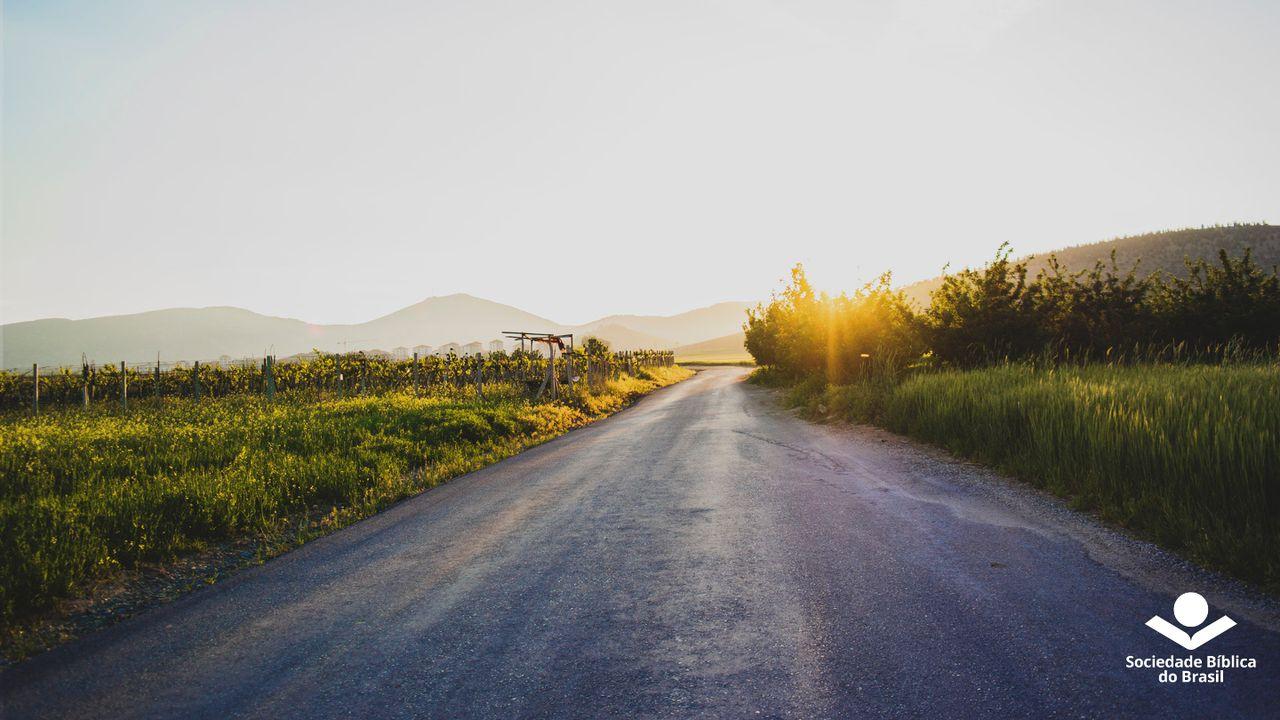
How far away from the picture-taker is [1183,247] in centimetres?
9650

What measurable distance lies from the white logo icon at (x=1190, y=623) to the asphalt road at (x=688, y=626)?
7 centimetres

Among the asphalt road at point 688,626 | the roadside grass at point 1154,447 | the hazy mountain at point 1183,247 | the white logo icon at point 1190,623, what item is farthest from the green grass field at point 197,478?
the hazy mountain at point 1183,247

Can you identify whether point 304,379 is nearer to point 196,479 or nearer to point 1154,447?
point 196,479

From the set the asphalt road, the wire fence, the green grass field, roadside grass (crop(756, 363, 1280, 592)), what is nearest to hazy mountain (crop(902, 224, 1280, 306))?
the wire fence

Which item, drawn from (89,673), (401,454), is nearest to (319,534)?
(89,673)

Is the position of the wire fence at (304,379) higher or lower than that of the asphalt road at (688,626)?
higher

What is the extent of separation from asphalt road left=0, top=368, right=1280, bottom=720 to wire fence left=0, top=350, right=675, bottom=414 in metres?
15.0

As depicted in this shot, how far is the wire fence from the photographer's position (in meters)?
22.3

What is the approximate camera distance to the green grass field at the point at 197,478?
4.75 meters

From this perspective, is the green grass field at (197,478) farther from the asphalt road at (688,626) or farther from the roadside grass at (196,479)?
the asphalt road at (688,626)

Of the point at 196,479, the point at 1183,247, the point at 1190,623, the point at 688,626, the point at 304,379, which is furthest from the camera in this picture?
the point at 1183,247

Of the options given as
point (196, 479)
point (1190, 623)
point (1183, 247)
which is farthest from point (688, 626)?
point (1183, 247)

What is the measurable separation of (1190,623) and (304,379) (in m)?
32.6

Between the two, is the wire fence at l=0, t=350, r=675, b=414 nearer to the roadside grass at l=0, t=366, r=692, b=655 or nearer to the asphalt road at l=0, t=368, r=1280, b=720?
the roadside grass at l=0, t=366, r=692, b=655
